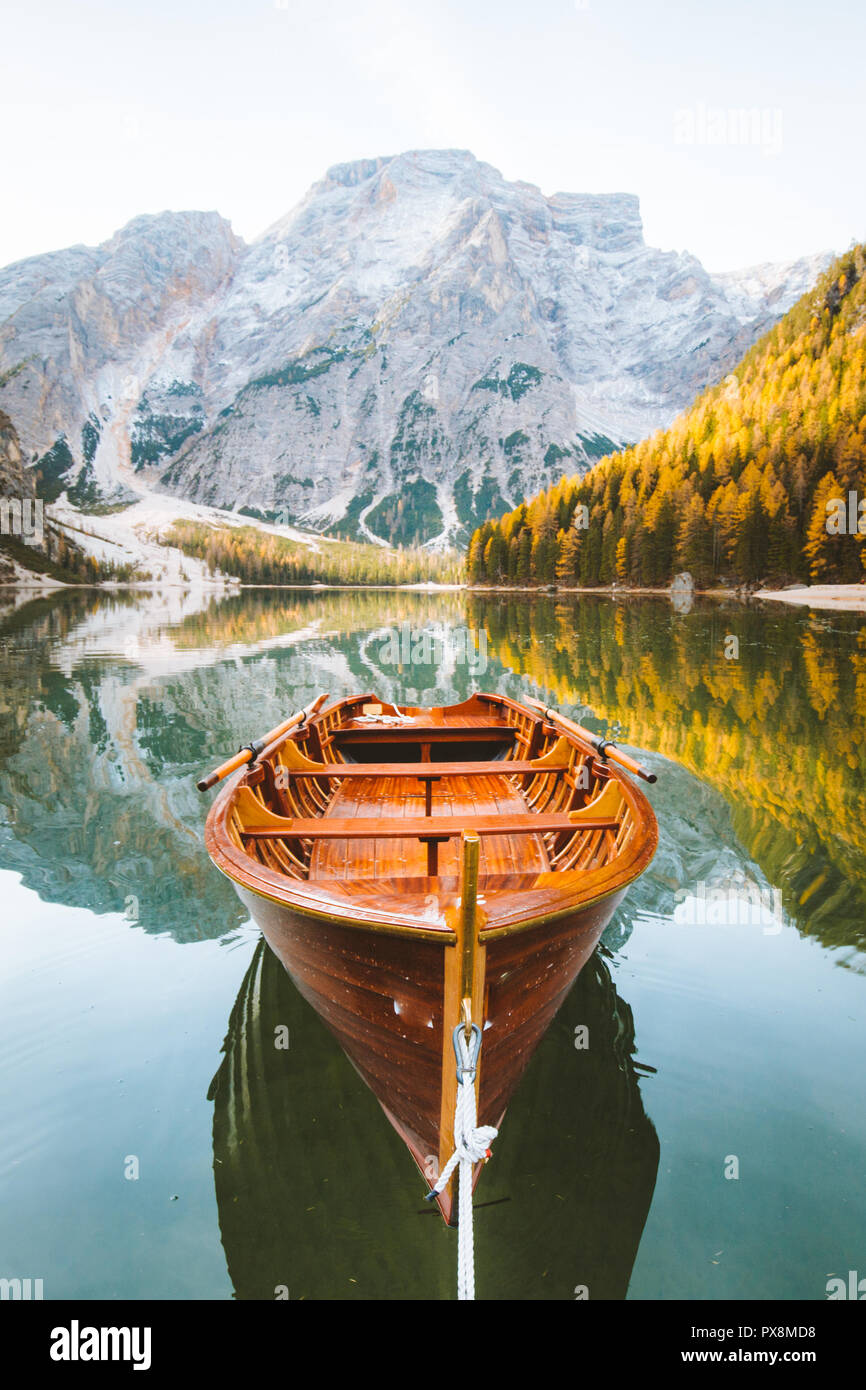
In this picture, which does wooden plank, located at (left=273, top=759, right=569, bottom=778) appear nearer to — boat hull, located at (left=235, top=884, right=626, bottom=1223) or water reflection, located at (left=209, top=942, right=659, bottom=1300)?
water reflection, located at (left=209, top=942, right=659, bottom=1300)

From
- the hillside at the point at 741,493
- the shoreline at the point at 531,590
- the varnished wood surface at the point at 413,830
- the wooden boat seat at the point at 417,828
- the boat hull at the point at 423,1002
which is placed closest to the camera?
the boat hull at the point at 423,1002

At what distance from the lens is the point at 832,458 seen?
64.5 metres

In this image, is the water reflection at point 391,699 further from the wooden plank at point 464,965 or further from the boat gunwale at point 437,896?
the wooden plank at point 464,965

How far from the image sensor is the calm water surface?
395cm

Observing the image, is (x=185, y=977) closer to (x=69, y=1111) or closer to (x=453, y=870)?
(x=69, y=1111)

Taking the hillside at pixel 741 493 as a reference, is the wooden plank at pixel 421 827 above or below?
below

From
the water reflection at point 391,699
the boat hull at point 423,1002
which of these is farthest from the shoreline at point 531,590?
the boat hull at point 423,1002

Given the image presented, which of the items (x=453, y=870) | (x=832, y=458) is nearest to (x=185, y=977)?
(x=453, y=870)

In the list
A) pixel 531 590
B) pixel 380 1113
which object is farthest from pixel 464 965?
pixel 531 590

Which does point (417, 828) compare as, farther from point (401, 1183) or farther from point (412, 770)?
point (401, 1183)

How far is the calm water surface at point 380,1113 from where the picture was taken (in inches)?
156

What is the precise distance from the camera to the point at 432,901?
4188 millimetres

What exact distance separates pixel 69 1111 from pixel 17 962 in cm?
258

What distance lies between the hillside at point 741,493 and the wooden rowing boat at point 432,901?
63.1m
